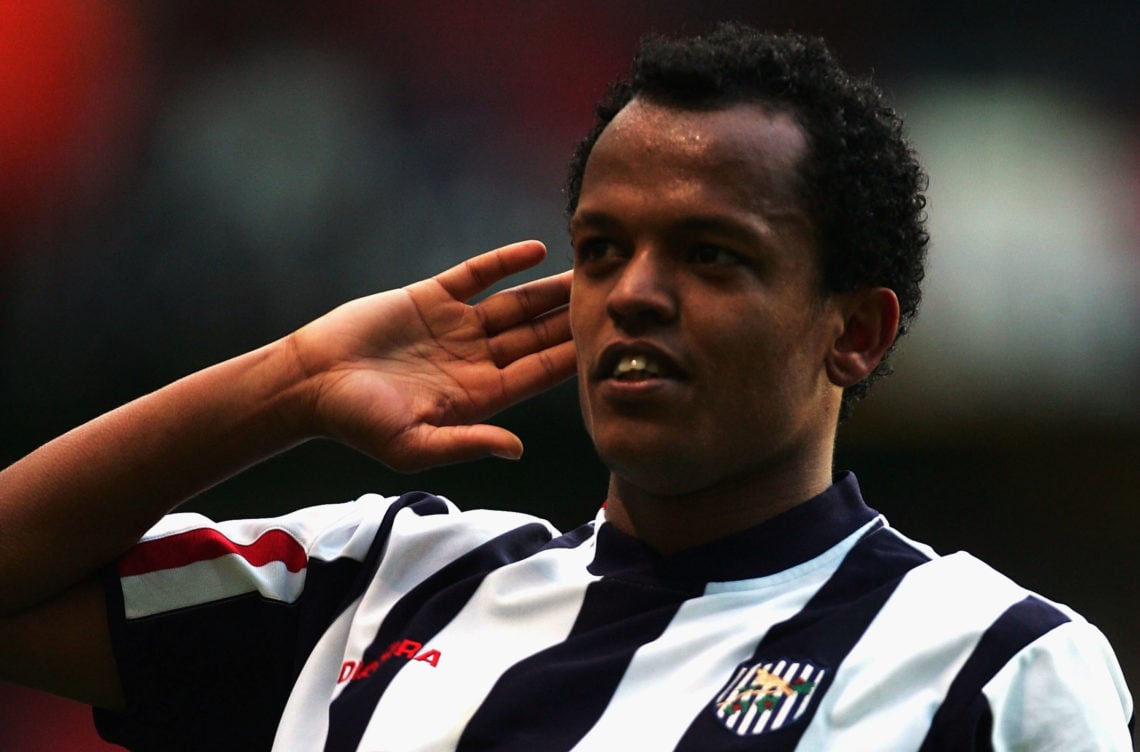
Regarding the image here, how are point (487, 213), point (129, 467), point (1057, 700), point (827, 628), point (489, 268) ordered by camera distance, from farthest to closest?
point (487, 213)
point (489, 268)
point (129, 467)
point (827, 628)
point (1057, 700)

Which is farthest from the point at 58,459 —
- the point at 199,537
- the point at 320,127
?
the point at 320,127

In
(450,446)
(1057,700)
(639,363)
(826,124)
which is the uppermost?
(826,124)

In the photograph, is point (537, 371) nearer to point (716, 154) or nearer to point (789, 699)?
point (716, 154)

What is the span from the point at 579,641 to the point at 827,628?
→ 271mm

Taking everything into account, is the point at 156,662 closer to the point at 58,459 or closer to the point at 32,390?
the point at 58,459

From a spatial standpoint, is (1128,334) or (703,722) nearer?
(703,722)

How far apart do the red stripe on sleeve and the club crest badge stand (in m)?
0.61

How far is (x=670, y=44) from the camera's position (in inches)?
68.0

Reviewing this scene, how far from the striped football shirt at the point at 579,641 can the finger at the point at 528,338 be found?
20cm

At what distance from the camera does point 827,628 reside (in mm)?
1528

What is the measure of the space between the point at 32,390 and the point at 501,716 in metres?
2.30

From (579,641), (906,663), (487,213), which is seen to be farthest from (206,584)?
(487,213)

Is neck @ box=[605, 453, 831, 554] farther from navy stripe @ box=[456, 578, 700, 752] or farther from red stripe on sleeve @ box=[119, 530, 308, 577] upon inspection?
red stripe on sleeve @ box=[119, 530, 308, 577]

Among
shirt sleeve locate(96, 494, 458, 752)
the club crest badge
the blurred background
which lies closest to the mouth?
the club crest badge
